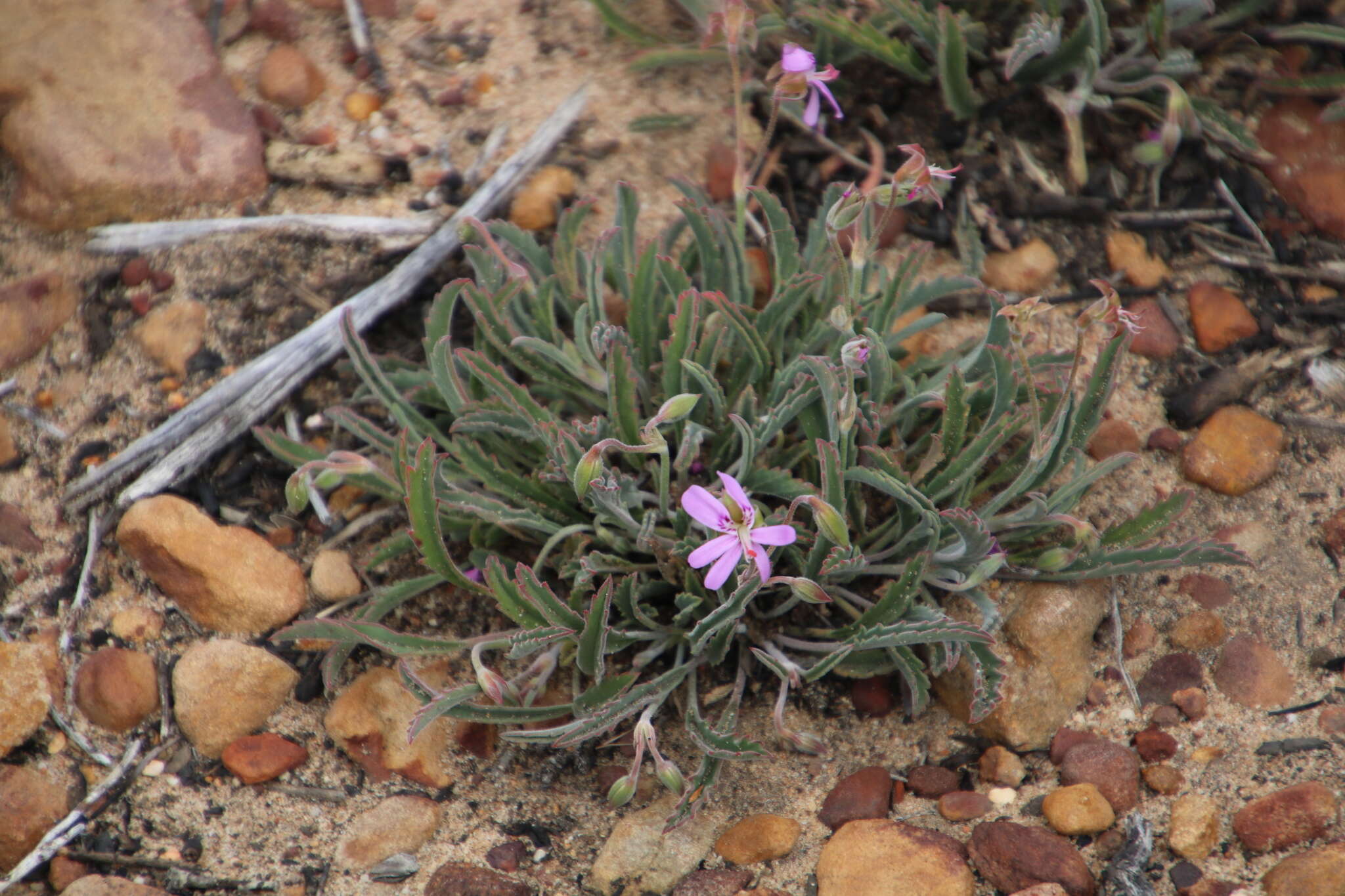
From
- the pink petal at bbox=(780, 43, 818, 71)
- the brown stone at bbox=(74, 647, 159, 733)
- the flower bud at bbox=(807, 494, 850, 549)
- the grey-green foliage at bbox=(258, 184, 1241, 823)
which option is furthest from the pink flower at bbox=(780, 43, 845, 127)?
the brown stone at bbox=(74, 647, 159, 733)

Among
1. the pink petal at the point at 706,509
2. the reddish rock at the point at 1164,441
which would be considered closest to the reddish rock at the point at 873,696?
the pink petal at the point at 706,509

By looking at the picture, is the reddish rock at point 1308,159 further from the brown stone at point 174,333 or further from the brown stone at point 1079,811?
the brown stone at point 174,333

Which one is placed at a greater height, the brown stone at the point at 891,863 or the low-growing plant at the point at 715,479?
the low-growing plant at the point at 715,479

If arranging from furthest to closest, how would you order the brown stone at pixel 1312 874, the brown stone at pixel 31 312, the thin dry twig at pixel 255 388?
the brown stone at pixel 31 312 → the thin dry twig at pixel 255 388 → the brown stone at pixel 1312 874

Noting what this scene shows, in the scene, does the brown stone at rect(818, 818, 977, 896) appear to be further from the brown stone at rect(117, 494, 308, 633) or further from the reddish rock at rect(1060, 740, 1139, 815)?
the brown stone at rect(117, 494, 308, 633)

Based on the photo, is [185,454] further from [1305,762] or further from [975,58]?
[1305,762]

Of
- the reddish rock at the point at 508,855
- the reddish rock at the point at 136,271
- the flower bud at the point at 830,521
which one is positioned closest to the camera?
the flower bud at the point at 830,521
